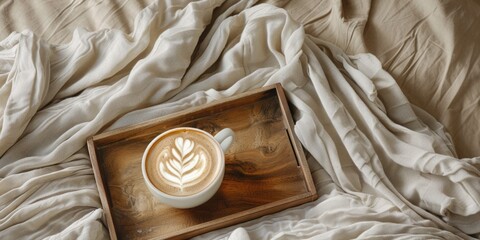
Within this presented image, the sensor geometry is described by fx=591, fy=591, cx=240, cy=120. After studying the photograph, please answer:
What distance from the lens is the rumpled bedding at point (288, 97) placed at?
0.82 m

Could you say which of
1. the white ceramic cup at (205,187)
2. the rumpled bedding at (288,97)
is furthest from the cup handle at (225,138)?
the rumpled bedding at (288,97)

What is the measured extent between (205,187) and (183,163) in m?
0.05

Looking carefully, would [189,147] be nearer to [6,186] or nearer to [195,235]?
[195,235]

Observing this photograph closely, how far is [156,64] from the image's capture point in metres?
0.94

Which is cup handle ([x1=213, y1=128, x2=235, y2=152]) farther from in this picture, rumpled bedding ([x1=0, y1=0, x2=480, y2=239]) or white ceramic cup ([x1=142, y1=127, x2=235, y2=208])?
rumpled bedding ([x1=0, y1=0, x2=480, y2=239])

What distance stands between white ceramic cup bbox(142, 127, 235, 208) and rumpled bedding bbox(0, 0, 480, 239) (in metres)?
0.06

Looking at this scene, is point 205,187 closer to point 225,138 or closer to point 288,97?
point 225,138

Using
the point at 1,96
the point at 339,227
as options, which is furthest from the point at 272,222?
the point at 1,96

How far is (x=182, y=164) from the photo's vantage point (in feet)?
2.67

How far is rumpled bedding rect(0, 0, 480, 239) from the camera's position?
822mm

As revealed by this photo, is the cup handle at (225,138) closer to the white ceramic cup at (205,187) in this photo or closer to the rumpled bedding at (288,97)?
the white ceramic cup at (205,187)

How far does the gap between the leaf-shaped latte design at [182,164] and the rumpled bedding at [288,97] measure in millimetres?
90

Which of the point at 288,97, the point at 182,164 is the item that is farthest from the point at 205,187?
the point at 288,97

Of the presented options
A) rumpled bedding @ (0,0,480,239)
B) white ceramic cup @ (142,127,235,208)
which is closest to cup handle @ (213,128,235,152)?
white ceramic cup @ (142,127,235,208)
